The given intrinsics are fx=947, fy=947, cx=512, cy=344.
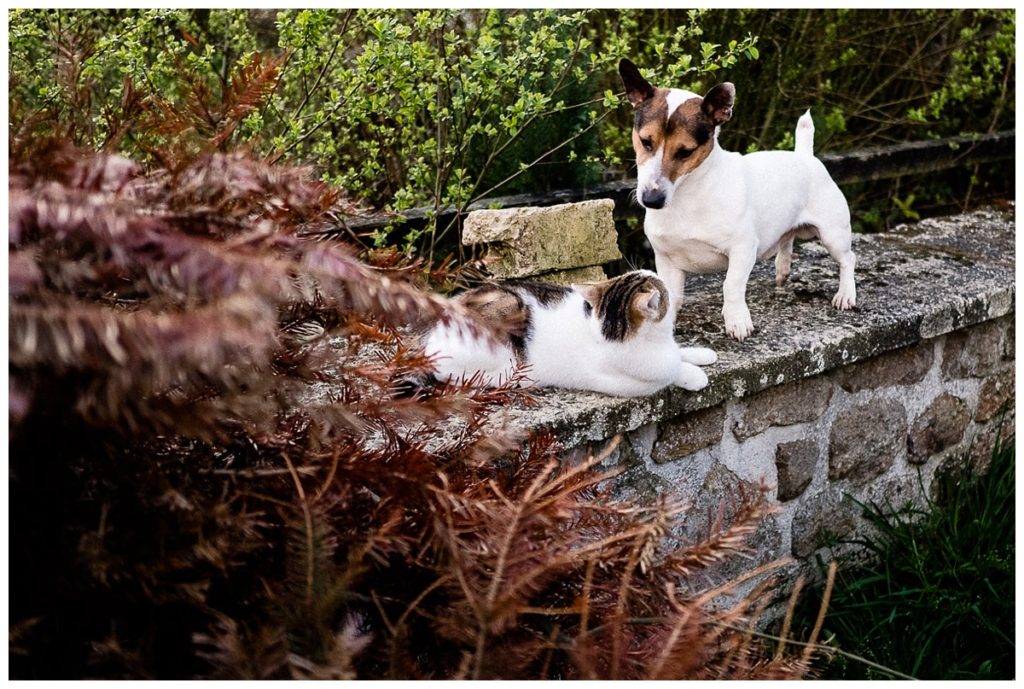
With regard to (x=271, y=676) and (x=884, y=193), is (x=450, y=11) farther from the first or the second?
(x=884, y=193)

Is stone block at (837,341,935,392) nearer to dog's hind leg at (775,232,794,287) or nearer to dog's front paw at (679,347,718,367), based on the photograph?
dog's hind leg at (775,232,794,287)

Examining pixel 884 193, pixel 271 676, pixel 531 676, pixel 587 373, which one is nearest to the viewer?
pixel 271 676

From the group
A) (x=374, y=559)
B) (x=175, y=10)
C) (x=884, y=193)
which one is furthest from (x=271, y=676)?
(x=884, y=193)

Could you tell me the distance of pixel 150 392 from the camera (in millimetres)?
873

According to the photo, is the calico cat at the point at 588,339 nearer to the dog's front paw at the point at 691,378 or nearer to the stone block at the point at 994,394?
the dog's front paw at the point at 691,378

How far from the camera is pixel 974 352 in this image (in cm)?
283

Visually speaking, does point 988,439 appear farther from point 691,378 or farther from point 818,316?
point 691,378

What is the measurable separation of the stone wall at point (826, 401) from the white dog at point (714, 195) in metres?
0.17

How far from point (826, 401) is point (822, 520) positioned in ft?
1.16

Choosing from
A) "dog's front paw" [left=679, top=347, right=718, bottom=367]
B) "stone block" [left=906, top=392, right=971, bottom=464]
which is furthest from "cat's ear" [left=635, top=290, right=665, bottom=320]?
"stone block" [left=906, top=392, right=971, bottom=464]

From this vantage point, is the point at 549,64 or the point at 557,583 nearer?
the point at 557,583

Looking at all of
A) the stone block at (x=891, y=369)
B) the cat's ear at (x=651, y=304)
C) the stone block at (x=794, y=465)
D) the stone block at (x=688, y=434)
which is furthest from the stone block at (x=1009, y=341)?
the cat's ear at (x=651, y=304)

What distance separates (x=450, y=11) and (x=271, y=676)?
2.12 metres

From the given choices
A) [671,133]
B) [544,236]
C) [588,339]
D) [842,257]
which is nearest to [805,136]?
[842,257]
